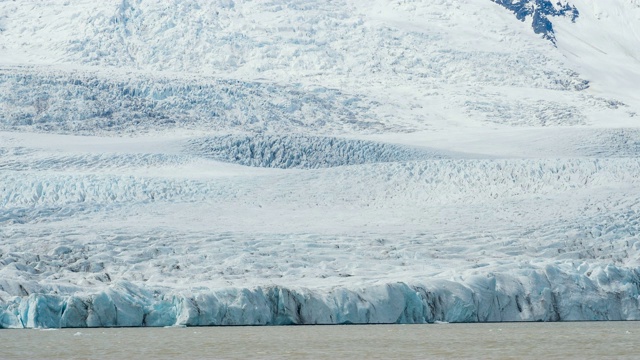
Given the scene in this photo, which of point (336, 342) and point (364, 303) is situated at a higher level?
point (336, 342)

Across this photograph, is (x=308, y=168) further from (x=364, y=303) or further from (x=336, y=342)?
(x=336, y=342)

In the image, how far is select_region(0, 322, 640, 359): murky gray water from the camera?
49.1 ft

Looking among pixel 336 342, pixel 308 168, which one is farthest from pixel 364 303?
pixel 308 168

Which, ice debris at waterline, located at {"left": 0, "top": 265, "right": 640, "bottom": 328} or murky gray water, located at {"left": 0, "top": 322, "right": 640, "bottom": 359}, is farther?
ice debris at waterline, located at {"left": 0, "top": 265, "right": 640, "bottom": 328}

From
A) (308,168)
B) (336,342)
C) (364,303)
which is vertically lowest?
(308,168)

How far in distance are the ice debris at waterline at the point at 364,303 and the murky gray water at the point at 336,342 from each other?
0.27 meters

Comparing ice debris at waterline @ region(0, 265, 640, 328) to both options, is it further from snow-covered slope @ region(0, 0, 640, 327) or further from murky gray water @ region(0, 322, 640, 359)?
murky gray water @ region(0, 322, 640, 359)

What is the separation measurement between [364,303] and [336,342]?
11.7 ft

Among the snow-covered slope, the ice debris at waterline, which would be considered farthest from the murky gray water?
the snow-covered slope

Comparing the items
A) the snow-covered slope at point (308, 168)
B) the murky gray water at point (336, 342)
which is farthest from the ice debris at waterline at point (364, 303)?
the murky gray water at point (336, 342)

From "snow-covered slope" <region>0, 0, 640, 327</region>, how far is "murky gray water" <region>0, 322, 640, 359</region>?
923mm

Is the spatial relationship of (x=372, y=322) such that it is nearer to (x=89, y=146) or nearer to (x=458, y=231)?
(x=458, y=231)

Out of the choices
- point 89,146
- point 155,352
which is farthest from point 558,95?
point 155,352

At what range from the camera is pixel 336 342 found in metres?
17.1
